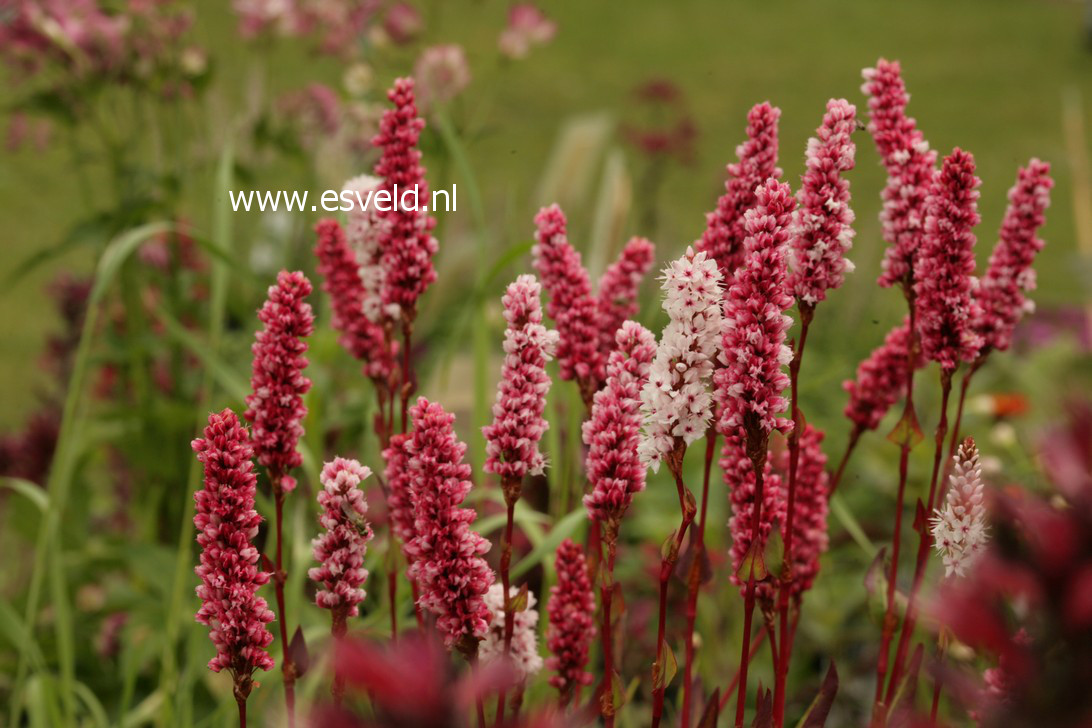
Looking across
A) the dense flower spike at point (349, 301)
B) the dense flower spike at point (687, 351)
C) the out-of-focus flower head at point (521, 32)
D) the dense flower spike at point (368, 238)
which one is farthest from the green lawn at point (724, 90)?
the dense flower spike at point (687, 351)

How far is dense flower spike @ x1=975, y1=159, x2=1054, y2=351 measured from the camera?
3.20 feet

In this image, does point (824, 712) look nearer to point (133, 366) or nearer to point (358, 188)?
point (358, 188)

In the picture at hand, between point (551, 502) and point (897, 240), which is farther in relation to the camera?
point (551, 502)

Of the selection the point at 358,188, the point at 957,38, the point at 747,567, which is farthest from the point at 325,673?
the point at 957,38

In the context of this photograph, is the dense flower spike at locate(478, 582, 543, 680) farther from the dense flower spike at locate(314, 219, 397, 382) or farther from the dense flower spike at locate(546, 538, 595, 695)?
the dense flower spike at locate(314, 219, 397, 382)

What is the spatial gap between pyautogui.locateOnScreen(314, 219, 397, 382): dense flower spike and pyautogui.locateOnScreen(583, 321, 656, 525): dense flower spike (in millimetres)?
359

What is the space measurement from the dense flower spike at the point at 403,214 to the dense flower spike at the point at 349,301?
5.2 inches

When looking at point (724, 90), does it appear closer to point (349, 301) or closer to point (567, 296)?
point (349, 301)

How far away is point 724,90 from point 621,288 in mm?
5629

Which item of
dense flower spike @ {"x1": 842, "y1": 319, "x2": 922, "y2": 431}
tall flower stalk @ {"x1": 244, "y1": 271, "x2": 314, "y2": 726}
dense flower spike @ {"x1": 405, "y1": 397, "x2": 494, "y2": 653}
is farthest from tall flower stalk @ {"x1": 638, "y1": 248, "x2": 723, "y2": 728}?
dense flower spike @ {"x1": 842, "y1": 319, "x2": 922, "y2": 431}

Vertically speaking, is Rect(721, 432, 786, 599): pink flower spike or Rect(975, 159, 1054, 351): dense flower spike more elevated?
Rect(975, 159, 1054, 351): dense flower spike

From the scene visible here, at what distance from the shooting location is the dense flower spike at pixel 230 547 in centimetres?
75

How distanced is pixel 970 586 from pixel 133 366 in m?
1.94

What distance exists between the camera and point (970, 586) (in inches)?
18.3
